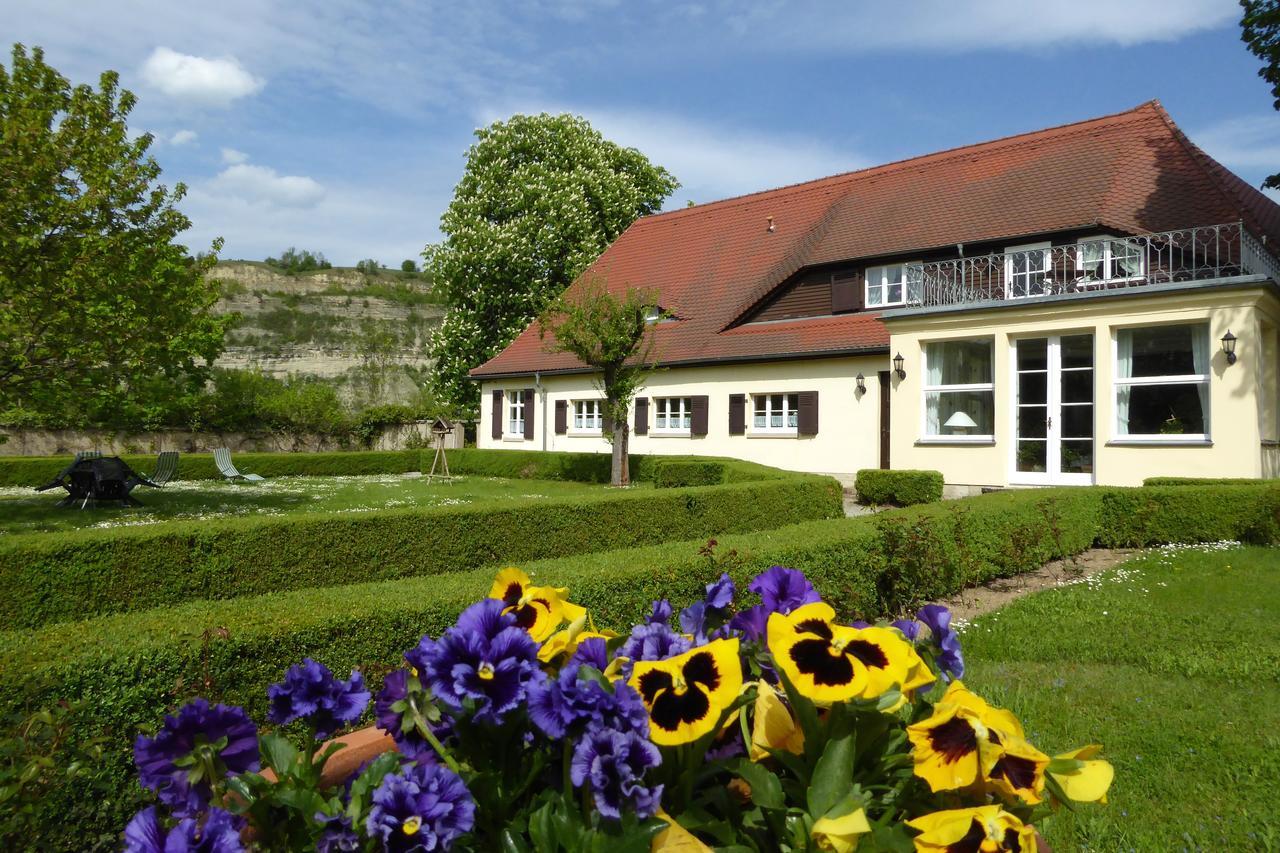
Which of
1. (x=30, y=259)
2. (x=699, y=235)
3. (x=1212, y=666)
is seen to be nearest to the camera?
(x=1212, y=666)

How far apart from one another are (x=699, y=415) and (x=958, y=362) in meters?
7.87

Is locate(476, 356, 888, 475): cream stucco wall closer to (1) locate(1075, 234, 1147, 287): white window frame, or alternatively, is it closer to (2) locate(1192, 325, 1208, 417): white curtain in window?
(1) locate(1075, 234, 1147, 287): white window frame

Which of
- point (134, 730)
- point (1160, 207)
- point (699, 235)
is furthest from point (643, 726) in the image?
point (699, 235)

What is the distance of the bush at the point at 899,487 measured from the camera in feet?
52.5

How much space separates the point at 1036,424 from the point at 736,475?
5.61 meters

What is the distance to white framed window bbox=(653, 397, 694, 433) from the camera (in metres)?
24.7

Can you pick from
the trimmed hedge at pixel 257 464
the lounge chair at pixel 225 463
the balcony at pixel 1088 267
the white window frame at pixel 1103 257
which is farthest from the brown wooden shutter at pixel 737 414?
the lounge chair at pixel 225 463

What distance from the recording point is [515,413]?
30281 mm

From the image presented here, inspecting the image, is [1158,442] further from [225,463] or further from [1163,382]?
[225,463]

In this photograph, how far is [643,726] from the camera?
1.29 m

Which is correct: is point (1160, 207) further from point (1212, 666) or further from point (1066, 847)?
point (1066, 847)

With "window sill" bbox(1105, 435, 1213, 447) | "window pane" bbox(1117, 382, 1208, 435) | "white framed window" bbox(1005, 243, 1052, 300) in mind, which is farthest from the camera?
"white framed window" bbox(1005, 243, 1052, 300)

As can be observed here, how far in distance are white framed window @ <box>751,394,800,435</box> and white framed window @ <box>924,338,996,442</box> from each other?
4172 millimetres

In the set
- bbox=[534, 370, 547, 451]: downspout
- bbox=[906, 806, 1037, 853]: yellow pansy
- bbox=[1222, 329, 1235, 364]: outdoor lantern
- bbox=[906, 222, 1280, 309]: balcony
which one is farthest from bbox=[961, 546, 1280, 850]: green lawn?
bbox=[534, 370, 547, 451]: downspout
